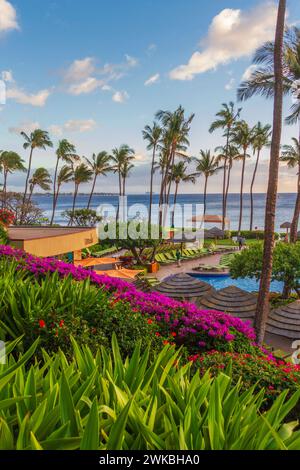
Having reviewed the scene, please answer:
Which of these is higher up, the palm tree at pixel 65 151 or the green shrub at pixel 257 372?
the palm tree at pixel 65 151

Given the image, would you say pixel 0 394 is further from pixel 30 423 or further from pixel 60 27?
pixel 60 27

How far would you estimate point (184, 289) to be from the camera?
1717 cm

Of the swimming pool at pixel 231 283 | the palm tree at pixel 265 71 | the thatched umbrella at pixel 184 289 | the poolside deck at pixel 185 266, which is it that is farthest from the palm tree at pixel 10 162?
the palm tree at pixel 265 71

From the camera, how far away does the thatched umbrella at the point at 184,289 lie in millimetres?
16969

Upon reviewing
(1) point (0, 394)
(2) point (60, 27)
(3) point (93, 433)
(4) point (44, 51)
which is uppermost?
(2) point (60, 27)

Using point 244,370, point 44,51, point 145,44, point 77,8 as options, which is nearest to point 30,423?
point 244,370

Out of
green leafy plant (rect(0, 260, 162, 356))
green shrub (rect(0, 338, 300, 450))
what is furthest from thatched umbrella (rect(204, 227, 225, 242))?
green shrub (rect(0, 338, 300, 450))

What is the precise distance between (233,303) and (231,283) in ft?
45.4

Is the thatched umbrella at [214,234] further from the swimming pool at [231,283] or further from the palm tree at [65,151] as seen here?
the palm tree at [65,151]

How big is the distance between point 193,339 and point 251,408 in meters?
4.71

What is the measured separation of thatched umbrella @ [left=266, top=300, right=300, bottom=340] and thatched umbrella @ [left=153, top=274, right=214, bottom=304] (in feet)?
12.9

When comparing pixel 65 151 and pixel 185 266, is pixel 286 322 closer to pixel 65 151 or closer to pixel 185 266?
pixel 185 266

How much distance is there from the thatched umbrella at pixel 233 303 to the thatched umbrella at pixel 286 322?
2.82 ft
